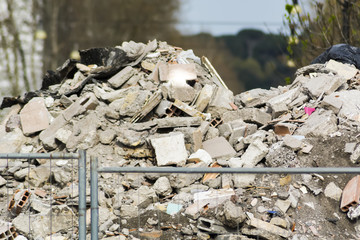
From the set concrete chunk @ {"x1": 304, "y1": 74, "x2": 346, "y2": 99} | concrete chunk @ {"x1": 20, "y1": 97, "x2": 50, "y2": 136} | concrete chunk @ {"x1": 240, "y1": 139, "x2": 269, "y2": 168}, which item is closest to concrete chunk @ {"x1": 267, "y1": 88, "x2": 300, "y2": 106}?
concrete chunk @ {"x1": 304, "y1": 74, "x2": 346, "y2": 99}

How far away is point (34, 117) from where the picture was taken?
8.14m

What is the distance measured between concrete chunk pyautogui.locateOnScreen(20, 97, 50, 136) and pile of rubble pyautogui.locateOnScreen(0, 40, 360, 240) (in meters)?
0.02

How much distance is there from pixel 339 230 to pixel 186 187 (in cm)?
202

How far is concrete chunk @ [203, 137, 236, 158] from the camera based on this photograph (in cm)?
722

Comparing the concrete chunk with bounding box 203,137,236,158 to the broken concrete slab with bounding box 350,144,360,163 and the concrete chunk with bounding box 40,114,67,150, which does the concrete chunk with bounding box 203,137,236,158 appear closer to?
the broken concrete slab with bounding box 350,144,360,163

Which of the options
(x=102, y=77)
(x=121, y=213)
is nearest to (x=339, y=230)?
(x=121, y=213)

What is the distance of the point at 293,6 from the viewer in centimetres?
1288

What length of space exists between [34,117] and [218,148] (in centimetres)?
316

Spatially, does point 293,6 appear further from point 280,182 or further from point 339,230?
point 339,230

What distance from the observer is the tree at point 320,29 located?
12.9 meters

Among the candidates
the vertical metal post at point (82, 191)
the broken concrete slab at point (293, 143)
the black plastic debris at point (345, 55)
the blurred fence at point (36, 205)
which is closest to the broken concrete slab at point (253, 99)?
the black plastic debris at point (345, 55)

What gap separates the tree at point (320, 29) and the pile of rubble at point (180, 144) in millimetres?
4238

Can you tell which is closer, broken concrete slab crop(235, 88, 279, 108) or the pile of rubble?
the pile of rubble

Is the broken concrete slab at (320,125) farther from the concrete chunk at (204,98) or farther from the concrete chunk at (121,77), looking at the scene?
the concrete chunk at (121,77)
